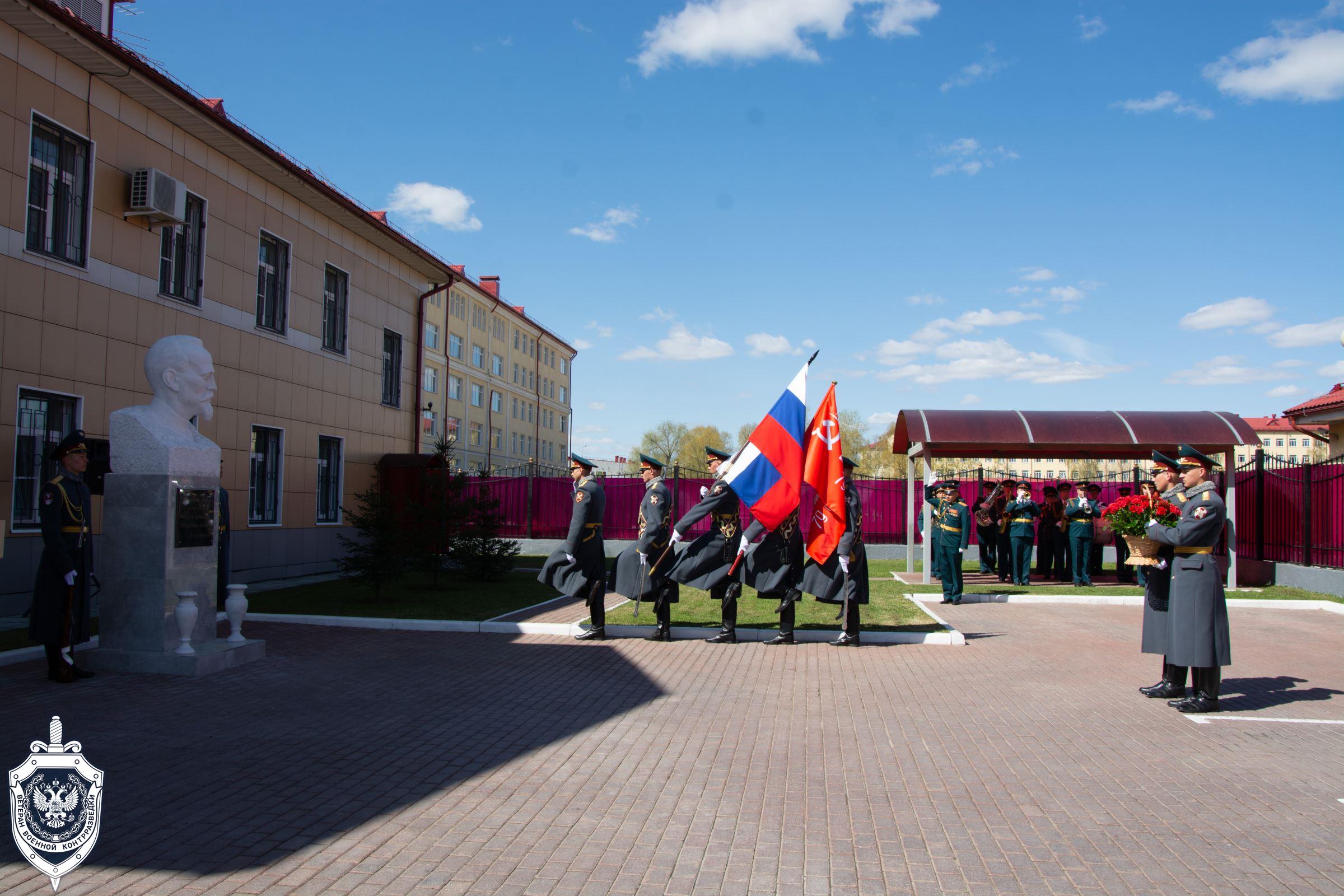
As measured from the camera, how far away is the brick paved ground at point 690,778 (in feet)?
13.0

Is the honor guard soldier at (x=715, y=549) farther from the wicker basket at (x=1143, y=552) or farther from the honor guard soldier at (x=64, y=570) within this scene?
the honor guard soldier at (x=64, y=570)

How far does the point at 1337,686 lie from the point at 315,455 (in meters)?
15.9

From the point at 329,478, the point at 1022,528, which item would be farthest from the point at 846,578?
the point at 329,478

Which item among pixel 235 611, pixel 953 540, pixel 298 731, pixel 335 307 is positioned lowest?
pixel 298 731

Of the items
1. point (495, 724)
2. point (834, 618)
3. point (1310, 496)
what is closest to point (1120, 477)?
point (1310, 496)

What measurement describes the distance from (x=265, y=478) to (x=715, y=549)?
968cm

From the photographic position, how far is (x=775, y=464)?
33.1 ft

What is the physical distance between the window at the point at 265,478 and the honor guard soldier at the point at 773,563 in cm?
972

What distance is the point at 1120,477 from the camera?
30062 mm

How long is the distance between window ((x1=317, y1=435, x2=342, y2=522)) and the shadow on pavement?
8793 mm

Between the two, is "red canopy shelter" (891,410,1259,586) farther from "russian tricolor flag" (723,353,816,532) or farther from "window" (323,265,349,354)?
"window" (323,265,349,354)

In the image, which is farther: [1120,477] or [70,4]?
[1120,477]

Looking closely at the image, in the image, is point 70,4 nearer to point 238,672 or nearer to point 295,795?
point 238,672

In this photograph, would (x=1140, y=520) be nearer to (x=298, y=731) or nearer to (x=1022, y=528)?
(x=298, y=731)
